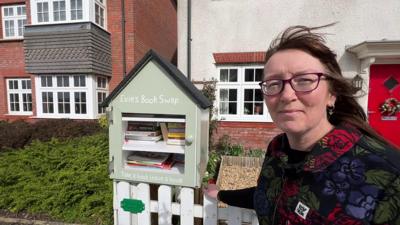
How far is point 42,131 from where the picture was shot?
21.9ft

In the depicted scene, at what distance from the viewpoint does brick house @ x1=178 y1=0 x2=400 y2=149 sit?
5.71 meters

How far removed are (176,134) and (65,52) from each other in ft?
24.6

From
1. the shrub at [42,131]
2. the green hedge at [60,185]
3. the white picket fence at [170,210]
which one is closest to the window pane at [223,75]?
the green hedge at [60,185]

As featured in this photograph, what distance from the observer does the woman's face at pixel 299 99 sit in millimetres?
965

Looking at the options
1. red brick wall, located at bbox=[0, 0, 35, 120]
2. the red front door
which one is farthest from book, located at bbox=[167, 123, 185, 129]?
red brick wall, located at bbox=[0, 0, 35, 120]

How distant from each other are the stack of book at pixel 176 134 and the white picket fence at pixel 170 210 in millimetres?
384

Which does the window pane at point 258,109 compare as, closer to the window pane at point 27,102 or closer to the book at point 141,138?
the book at point 141,138

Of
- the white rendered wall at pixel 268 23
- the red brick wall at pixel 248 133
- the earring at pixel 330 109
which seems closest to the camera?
the earring at pixel 330 109

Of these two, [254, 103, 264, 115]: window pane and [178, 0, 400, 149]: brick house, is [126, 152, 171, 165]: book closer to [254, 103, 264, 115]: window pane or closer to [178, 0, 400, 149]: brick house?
[178, 0, 400, 149]: brick house

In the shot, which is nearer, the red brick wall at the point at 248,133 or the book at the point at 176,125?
the book at the point at 176,125

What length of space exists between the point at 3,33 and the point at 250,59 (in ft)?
32.3

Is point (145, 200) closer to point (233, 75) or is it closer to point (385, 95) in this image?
point (233, 75)

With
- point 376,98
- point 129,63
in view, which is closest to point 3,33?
point 129,63

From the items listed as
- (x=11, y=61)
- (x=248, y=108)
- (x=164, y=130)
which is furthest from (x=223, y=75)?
(x=11, y=61)
